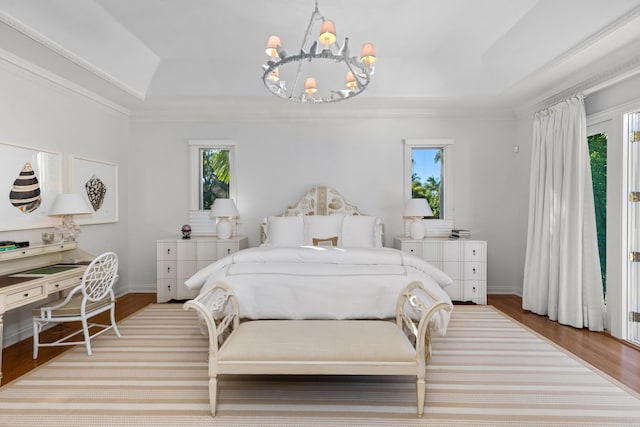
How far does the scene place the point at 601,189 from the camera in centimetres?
361

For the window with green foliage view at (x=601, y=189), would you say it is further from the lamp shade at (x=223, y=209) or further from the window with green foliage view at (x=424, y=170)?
the lamp shade at (x=223, y=209)

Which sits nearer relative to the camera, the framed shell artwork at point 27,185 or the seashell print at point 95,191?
the framed shell artwork at point 27,185

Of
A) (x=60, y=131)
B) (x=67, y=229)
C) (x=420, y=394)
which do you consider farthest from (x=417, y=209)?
(x=60, y=131)

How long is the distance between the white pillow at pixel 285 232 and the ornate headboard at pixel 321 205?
0.53m

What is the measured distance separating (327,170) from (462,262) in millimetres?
2288

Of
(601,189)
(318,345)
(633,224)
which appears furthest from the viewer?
(601,189)

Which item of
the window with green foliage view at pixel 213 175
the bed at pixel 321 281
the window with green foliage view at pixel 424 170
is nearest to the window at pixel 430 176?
the window with green foliage view at pixel 424 170

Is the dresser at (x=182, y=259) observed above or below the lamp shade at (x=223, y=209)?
below

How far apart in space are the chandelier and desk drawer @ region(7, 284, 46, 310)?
2.45 meters

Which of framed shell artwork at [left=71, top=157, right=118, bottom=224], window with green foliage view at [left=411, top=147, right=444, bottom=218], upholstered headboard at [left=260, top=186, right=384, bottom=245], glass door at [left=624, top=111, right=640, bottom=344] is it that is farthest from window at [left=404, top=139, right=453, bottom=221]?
framed shell artwork at [left=71, top=157, right=118, bottom=224]

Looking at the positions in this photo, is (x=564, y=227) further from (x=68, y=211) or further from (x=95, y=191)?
(x=95, y=191)

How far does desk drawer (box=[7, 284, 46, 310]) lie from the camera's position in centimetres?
252

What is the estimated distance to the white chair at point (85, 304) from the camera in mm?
2854

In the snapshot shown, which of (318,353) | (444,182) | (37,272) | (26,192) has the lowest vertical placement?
(318,353)
